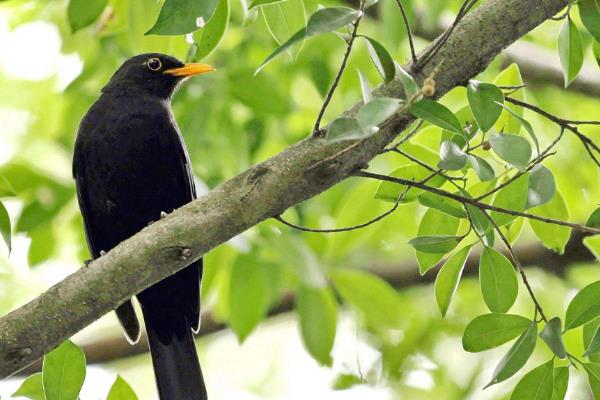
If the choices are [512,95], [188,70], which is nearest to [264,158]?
[188,70]

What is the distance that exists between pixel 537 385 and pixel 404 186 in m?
0.71

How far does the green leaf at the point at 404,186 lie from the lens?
306 centimetres

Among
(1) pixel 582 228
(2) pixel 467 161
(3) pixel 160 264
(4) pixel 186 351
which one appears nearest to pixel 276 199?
(3) pixel 160 264

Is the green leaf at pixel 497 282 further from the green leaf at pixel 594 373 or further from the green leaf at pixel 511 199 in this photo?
the green leaf at pixel 594 373

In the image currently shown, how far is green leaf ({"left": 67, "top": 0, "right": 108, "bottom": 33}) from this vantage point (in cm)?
388

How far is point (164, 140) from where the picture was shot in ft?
15.6

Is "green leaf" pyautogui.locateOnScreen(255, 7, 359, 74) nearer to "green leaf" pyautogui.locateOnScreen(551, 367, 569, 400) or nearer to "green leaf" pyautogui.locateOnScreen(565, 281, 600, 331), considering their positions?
"green leaf" pyautogui.locateOnScreen(565, 281, 600, 331)

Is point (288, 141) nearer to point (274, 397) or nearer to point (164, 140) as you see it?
point (164, 140)

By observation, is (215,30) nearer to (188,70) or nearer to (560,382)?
(560,382)

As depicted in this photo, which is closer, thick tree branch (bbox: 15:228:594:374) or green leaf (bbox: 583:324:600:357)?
green leaf (bbox: 583:324:600:357)

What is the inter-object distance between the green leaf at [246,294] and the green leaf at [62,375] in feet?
5.49

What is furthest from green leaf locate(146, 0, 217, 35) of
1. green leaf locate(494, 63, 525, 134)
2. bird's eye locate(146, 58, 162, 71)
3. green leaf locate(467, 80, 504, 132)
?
bird's eye locate(146, 58, 162, 71)

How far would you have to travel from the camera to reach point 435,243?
2838 mm

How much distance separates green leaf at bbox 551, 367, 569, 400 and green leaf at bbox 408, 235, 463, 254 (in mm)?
447
